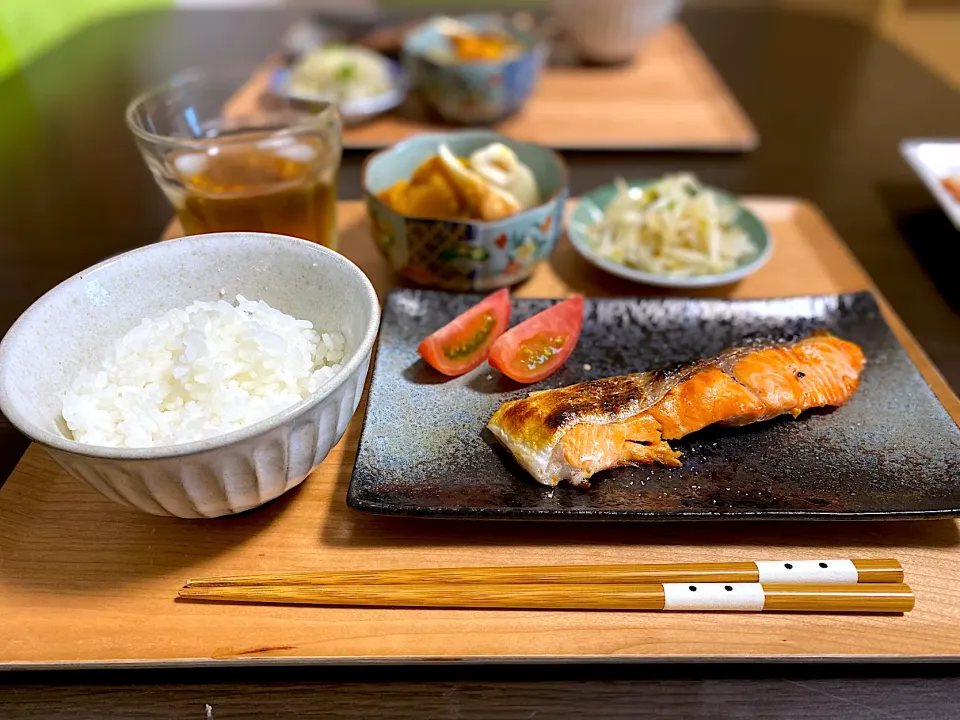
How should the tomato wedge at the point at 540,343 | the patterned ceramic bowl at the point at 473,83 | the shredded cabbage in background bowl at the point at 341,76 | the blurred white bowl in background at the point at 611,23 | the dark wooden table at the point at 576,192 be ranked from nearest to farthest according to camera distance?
the dark wooden table at the point at 576,192
the tomato wedge at the point at 540,343
the patterned ceramic bowl at the point at 473,83
the shredded cabbage in background bowl at the point at 341,76
the blurred white bowl in background at the point at 611,23

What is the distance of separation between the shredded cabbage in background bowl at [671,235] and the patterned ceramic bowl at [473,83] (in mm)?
823

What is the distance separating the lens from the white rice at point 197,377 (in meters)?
1.17

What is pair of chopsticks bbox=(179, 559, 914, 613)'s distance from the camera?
3.74ft

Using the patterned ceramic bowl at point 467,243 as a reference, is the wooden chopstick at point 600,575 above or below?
below

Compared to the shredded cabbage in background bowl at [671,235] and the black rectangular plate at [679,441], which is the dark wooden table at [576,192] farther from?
the shredded cabbage in background bowl at [671,235]

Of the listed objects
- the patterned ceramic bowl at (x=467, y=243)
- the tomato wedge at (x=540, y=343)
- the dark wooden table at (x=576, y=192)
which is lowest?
the dark wooden table at (x=576, y=192)

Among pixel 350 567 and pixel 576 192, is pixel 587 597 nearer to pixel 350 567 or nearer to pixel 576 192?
pixel 350 567

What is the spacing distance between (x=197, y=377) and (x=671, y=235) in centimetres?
134

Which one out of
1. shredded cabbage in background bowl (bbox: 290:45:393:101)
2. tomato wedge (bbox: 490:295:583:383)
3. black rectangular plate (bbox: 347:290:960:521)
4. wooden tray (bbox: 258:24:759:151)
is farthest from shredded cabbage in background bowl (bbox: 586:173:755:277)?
shredded cabbage in background bowl (bbox: 290:45:393:101)

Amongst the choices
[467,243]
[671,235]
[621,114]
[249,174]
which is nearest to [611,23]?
[621,114]

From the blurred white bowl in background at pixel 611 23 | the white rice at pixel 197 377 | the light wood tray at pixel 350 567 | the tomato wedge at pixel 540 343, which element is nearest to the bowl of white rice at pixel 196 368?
the white rice at pixel 197 377

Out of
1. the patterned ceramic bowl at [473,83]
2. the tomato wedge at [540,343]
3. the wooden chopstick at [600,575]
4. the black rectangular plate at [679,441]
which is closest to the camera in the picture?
the wooden chopstick at [600,575]

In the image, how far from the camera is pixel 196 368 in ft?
4.00

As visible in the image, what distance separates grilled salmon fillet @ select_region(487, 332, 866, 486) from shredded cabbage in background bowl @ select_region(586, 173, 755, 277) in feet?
1.56
